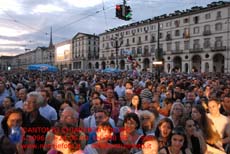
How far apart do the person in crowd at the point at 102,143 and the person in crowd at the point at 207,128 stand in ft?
6.49

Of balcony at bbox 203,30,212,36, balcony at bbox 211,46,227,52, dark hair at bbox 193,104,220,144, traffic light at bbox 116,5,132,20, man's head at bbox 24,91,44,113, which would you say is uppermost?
balcony at bbox 203,30,212,36

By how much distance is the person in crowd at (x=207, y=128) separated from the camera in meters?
5.26

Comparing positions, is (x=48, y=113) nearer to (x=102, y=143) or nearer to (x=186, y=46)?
(x=102, y=143)

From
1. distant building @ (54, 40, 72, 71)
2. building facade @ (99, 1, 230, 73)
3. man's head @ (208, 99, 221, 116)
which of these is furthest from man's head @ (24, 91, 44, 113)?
distant building @ (54, 40, 72, 71)

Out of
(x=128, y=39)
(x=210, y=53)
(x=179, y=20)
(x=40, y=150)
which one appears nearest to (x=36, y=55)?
(x=128, y=39)

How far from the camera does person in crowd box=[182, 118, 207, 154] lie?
4594 mm

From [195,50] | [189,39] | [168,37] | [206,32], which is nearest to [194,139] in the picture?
[206,32]

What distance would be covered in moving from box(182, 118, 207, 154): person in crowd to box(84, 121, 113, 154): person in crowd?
4.47ft

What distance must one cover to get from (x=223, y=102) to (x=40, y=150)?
4752mm

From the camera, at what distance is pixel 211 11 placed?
2479 inches

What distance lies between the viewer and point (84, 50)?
110 meters

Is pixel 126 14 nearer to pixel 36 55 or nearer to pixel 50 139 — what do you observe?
pixel 50 139

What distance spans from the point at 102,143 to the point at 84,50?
107 metres

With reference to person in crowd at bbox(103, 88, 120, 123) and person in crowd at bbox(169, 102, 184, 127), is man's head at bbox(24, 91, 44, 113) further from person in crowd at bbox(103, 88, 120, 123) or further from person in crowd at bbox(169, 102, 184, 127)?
person in crowd at bbox(169, 102, 184, 127)
